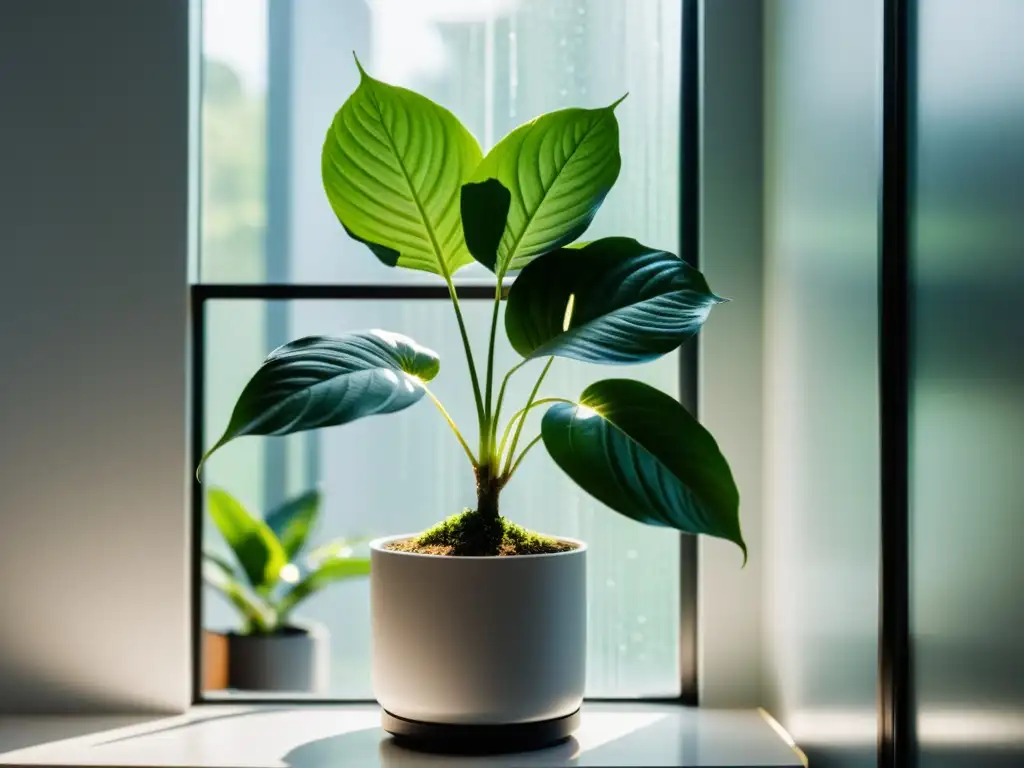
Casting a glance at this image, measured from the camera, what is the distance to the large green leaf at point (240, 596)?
1502mm

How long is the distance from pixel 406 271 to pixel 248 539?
17.1 inches

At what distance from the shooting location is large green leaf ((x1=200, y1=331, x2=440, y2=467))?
3.30 feet

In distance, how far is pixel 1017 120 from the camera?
2.55 ft

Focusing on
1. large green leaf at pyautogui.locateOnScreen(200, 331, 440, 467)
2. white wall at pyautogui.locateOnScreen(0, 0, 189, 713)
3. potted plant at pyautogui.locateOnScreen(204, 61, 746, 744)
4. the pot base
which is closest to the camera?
large green leaf at pyautogui.locateOnScreen(200, 331, 440, 467)

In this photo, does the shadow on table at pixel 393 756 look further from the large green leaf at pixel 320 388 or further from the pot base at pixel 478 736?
the large green leaf at pixel 320 388

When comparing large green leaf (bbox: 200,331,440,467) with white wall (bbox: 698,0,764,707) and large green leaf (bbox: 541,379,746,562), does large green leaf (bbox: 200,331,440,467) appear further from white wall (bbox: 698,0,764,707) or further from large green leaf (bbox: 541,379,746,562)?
white wall (bbox: 698,0,764,707)

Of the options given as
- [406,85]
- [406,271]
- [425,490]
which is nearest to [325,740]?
[425,490]

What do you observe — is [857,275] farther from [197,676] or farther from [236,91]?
[197,676]

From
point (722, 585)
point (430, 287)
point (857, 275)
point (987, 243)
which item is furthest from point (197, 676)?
point (987, 243)

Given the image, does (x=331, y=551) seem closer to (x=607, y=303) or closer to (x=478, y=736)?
(x=478, y=736)

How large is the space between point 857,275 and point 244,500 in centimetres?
89

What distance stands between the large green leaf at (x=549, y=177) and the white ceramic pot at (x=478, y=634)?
1.16 ft

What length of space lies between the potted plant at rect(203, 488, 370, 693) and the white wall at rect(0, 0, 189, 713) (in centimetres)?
8

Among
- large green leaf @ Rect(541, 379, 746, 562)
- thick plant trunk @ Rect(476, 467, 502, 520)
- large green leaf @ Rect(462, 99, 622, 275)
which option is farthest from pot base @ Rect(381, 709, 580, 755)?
large green leaf @ Rect(462, 99, 622, 275)
